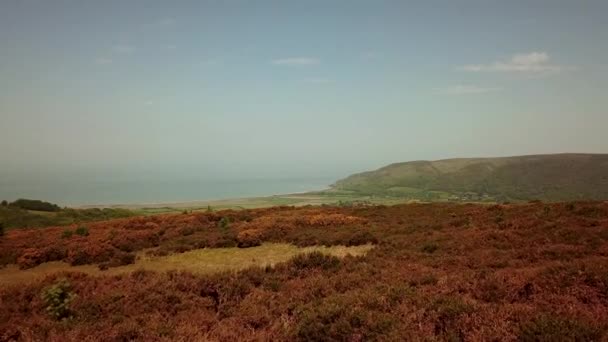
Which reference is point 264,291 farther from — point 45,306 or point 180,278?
point 45,306

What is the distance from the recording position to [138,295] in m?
9.26

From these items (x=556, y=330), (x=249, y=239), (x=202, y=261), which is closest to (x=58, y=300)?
(x=202, y=261)

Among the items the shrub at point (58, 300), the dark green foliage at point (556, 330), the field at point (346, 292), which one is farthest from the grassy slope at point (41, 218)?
the dark green foliage at point (556, 330)

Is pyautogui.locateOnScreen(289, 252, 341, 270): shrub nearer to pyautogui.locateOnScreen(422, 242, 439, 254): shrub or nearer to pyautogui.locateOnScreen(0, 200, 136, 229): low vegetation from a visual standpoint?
pyautogui.locateOnScreen(422, 242, 439, 254): shrub

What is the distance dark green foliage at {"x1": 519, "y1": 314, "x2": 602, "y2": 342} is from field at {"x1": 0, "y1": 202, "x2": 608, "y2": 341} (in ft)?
0.06

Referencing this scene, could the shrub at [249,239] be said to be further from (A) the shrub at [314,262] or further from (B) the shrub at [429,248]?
(B) the shrub at [429,248]

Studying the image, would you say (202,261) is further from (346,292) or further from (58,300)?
(346,292)

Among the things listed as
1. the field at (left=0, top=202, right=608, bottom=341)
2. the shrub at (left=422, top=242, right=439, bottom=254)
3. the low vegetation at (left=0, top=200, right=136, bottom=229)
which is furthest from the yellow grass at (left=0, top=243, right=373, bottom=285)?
the low vegetation at (left=0, top=200, right=136, bottom=229)

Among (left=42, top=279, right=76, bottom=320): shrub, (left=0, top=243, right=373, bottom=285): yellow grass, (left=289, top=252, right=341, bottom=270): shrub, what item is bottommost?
(left=0, top=243, right=373, bottom=285): yellow grass

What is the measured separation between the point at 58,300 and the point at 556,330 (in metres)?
9.83

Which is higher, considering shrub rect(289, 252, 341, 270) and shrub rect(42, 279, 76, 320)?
shrub rect(42, 279, 76, 320)

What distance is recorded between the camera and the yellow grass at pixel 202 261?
1466cm

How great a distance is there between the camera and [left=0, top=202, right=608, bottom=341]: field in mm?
6738

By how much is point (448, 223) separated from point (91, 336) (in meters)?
19.0
